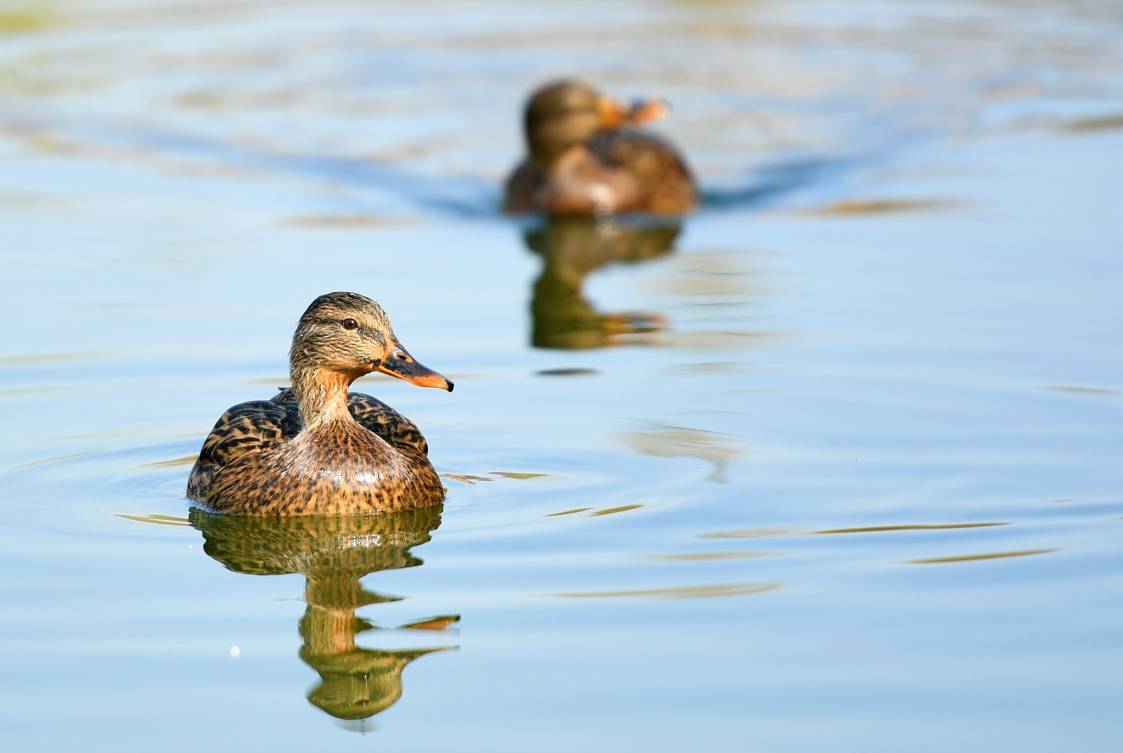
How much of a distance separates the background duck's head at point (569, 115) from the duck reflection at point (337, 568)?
9455 millimetres

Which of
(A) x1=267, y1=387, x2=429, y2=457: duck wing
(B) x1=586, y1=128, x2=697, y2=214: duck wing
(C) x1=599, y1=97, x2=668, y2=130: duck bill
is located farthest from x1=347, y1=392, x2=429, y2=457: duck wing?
(C) x1=599, y1=97, x2=668, y2=130: duck bill

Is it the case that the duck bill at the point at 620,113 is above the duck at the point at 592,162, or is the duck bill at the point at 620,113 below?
above

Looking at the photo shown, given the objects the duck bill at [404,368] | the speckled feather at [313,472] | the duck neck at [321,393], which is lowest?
the speckled feather at [313,472]

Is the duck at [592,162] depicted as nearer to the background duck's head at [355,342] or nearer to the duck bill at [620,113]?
the duck bill at [620,113]

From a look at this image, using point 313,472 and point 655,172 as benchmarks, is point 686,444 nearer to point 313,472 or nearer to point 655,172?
point 313,472

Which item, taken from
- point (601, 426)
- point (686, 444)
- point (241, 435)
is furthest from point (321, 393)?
point (686, 444)

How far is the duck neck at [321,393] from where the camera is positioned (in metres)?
8.92

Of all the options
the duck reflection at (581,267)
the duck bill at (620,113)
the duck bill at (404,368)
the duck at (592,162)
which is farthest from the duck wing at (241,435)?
the duck bill at (620,113)

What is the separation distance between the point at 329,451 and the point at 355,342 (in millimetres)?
478

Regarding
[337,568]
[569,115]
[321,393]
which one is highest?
[569,115]

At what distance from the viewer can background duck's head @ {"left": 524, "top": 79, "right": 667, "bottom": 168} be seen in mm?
17875

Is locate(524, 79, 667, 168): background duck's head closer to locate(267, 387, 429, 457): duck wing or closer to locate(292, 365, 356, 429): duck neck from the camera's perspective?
locate(267, 387, 429, 457): duck wing

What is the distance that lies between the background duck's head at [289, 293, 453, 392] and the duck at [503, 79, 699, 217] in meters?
8.64

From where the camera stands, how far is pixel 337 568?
26.3ft
